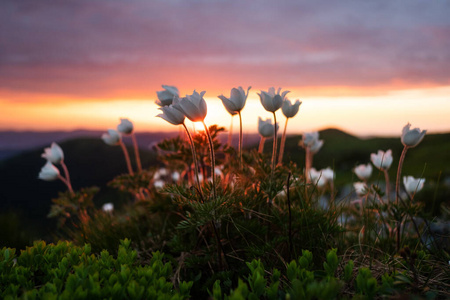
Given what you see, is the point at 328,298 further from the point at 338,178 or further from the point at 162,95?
the point at 338,178

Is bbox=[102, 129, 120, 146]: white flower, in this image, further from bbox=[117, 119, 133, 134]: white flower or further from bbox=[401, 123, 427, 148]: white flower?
bbox=[401, 123, 427, 148]: white flower

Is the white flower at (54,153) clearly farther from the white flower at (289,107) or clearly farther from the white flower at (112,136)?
the white flower at (289,107)

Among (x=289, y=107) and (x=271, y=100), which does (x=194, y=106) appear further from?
(x=289, y=107)

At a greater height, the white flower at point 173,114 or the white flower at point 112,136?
the white flower at point 173,114

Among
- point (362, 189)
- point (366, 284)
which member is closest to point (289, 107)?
point (362, 189)

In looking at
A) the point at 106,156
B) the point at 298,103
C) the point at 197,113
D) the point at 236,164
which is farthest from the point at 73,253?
the point at 106,156

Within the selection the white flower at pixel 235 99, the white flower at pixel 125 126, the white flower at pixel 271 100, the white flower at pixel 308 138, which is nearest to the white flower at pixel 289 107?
the white flower at pixel 271 100

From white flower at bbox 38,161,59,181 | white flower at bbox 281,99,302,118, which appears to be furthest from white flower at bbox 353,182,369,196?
white flower at bbox 38,161,59,181
